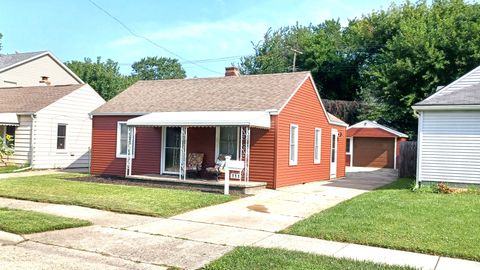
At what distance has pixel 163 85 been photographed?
2116cm

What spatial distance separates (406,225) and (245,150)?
752cm

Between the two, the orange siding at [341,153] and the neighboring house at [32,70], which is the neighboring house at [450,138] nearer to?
the orange siding at [341,153]

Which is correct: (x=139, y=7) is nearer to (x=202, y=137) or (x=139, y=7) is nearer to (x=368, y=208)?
(x=202, y=137)

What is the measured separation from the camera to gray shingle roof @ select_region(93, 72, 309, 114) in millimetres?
16656

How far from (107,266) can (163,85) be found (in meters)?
15.7

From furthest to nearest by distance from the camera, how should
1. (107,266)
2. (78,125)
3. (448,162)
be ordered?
1. (78,125)
2. (448,162)
3. (107,266)

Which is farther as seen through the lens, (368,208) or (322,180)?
(322,180)

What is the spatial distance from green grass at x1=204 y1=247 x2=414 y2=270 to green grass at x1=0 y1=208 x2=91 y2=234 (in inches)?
146

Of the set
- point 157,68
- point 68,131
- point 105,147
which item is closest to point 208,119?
point 105,147

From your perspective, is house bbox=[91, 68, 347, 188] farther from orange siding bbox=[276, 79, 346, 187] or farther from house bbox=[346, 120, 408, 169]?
house bbox=[346, 120, 408, 169]

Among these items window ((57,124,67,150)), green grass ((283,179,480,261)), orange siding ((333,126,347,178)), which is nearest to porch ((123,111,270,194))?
green grass ((283,179,480,261))

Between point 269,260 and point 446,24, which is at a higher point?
point 446,24

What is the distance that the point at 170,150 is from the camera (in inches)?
690

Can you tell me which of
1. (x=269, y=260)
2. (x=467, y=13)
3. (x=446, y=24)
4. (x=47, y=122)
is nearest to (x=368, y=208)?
(x=269, y=260)
